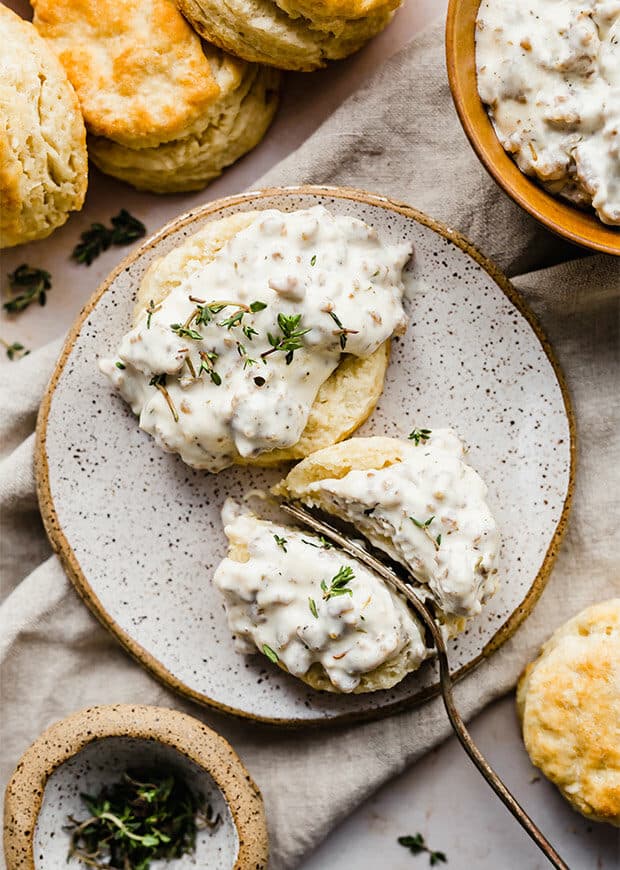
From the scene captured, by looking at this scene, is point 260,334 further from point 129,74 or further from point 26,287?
point 26,287

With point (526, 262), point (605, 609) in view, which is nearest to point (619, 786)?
point (605, 609)

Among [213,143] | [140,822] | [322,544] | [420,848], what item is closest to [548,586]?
[322,544]

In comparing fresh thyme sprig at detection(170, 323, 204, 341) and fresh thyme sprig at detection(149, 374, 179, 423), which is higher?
fresh thyme sprig at detection(170, 323, 204, 341)

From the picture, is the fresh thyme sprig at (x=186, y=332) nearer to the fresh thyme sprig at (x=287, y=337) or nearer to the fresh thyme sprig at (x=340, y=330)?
the fresh thyme sprig at (x=287, y=337)

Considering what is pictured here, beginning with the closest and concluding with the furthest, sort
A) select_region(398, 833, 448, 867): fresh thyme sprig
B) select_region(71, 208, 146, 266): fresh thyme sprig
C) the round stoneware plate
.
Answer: the round stoneware plate, select_region(398, 833, 448, 867): fresh thyme sprig, select_region(71, 208, 146, 266): fresh thyme sprig

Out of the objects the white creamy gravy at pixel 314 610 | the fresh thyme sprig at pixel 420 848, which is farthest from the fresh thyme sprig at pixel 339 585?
the fresh thyme sprig at pixel 420 848

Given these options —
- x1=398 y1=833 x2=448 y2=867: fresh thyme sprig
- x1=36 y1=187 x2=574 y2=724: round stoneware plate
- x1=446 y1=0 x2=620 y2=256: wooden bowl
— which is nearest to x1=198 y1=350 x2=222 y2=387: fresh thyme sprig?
x1=36 y1=187 x2=574 y2=724: round stoneware plate

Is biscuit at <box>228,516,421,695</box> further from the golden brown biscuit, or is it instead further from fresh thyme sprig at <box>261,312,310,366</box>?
the golden brown biscuit

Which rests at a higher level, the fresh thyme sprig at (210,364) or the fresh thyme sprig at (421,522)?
the fresh thyme sprig at (210,364)
